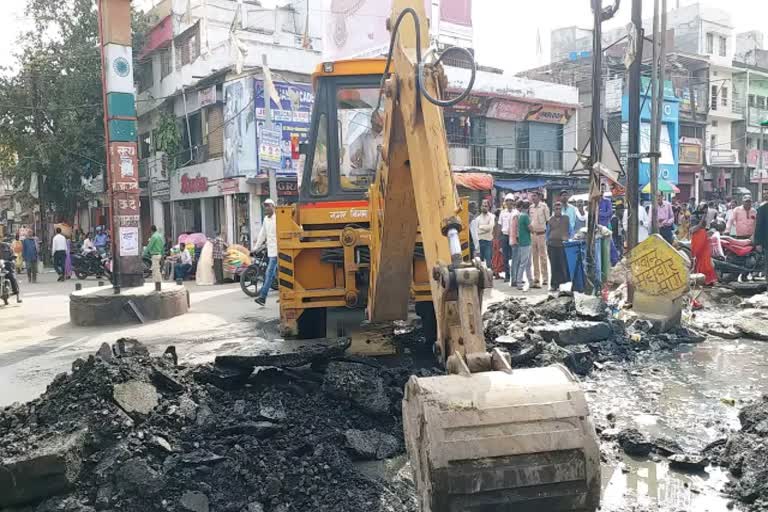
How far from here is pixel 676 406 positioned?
5250mm

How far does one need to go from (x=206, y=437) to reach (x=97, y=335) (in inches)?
215

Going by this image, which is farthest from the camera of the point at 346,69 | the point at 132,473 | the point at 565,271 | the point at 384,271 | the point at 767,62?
the point at 767,62

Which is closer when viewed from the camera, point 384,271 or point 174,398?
point 174,398

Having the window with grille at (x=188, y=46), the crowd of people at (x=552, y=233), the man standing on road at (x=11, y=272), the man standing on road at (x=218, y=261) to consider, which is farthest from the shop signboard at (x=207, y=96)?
the crowd of people at (x=552, y=233)

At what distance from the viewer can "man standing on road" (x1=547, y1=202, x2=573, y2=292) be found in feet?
37.4

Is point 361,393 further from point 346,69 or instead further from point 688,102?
point 688,102

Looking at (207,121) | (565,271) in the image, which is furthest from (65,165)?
(565,271)

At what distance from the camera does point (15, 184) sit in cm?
2738

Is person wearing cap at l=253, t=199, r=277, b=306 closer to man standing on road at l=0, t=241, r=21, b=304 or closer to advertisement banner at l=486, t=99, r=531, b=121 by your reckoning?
man standing on road at l=0, t=241, r=21, b=304

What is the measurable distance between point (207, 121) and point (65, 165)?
21.3 feet

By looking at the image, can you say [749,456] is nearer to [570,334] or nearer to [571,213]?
[570,334]

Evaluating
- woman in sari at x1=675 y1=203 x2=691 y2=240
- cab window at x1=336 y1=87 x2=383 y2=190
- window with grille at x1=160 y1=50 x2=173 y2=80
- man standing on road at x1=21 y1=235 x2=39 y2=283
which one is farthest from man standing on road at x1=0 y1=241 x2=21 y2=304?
woman in sari at x1=675 y1=203 x2=691 y2=240

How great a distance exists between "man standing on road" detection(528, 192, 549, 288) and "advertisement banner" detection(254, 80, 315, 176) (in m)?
10.4

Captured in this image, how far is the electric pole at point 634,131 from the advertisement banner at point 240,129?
1439cm
